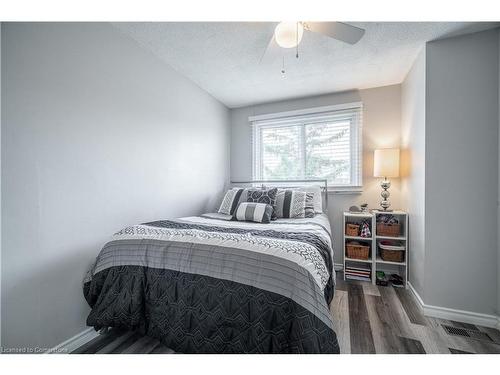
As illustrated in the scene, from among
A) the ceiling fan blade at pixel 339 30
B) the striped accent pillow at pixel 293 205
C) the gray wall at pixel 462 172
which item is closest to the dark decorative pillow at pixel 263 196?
the striped accent pillow at pixel 293 205

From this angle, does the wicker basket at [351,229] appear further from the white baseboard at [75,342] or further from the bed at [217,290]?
the white baseboard at [75,342]

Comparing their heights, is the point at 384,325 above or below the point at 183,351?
below

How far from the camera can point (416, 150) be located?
2.07 meters

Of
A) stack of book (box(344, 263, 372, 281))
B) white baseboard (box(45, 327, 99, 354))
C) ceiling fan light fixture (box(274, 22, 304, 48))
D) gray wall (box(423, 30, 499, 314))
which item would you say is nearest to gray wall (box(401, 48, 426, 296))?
gray wall (box(423, 30, 499, 314))

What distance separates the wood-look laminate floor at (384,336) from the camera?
4.54 feet

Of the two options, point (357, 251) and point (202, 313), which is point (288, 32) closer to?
point (202, 313)

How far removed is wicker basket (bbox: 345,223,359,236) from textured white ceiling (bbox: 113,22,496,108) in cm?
174

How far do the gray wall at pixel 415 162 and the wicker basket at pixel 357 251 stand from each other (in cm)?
41

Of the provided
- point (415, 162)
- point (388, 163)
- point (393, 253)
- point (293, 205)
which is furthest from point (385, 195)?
point (293, 205)

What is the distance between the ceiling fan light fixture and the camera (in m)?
1.38

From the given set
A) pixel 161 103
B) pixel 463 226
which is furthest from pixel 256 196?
pixel 463 226

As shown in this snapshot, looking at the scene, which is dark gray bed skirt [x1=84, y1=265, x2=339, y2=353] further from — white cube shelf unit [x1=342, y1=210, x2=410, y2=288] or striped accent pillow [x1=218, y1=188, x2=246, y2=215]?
white cube shelf unit [x1=342, y1=210, x2=410, y2=288]
